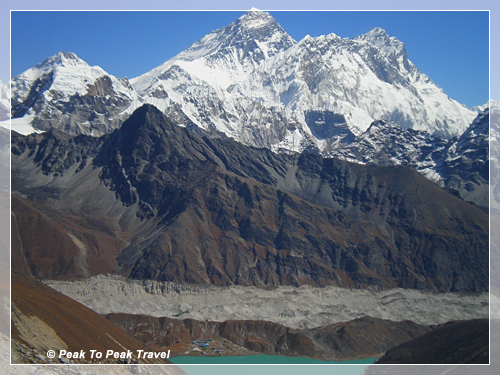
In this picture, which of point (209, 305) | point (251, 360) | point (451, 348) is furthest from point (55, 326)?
point (209, 305)

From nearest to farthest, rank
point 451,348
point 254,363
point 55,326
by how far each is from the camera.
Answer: point 55,326 → point 451,348 → point 254,363

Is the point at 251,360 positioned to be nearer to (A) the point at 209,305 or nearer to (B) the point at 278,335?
(B) the point at 278,335

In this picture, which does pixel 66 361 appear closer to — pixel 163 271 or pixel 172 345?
pixel 172 345

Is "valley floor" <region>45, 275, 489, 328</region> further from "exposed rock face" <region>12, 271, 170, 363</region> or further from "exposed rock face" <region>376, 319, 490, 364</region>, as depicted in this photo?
"exposed rock face" <region>12, 271, 170, 363</region>

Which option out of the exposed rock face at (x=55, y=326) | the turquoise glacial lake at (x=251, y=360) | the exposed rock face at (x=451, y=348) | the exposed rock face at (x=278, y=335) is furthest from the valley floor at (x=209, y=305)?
the exposed rock face at (x=55, y=326)

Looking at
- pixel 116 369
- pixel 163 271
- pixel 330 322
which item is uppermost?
pixel 163 271

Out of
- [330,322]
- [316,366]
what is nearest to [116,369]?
[316,366]

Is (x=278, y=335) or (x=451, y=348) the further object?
(x=278, y=335)
